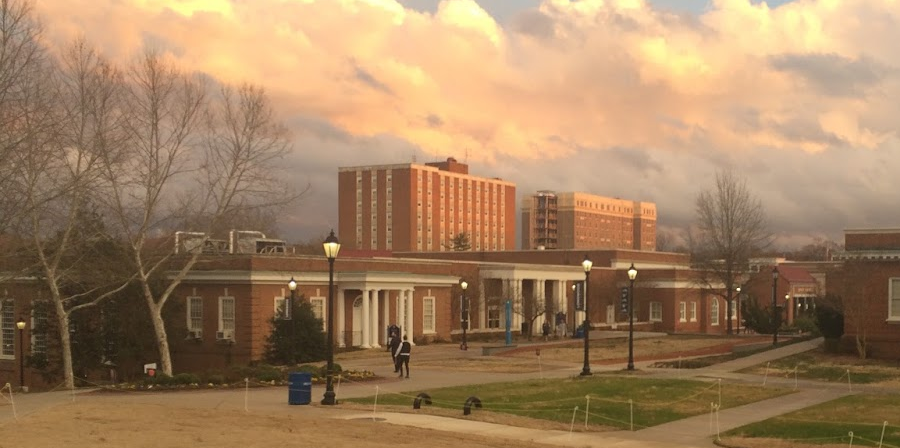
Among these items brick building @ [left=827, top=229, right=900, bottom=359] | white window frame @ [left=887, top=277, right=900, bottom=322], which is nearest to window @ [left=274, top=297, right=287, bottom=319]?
brick building @ [left=827, top=229, right=900, bottom=359]

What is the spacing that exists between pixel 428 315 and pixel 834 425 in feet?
126

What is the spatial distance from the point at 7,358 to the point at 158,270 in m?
13.0

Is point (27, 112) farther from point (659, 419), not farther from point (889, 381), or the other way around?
point (889, 381)

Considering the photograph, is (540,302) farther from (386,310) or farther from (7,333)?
(7,333)

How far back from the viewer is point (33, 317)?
49.6 m

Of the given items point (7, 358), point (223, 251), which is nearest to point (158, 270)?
point (223, 251)

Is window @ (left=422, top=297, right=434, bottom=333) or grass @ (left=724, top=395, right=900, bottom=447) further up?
window @ (left=422, top=297, right=434, bottom=333)

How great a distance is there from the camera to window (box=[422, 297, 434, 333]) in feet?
201

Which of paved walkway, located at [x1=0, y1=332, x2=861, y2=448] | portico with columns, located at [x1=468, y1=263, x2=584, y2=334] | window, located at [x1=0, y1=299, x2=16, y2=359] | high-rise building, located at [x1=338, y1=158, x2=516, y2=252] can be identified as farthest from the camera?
high-rise building, located at [x1=338, y1=158, x2=516, y2=252]

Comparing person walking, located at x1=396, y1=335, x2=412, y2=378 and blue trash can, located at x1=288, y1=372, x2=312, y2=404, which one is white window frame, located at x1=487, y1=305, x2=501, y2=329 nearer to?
person walking, located at x1=396, y1=335, x2=412, y2=378

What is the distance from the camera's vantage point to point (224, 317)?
168 ft

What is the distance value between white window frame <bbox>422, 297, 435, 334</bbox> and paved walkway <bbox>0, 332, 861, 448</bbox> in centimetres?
1545

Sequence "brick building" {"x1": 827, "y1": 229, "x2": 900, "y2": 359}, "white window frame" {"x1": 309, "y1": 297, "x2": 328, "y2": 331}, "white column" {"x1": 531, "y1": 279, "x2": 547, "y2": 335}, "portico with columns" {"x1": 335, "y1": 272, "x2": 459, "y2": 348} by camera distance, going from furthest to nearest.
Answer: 1. "white column" {"x1": 531, "y1": 279, "x2": 547, "y2": 335}
2. "portico with columns" {"x1": 335, "y1": 272, "x2": 459, "y2": 348}
3. "white window frame" {"x1": 309, "y1": 297, "x2": 328, "y2": 331}
4. "brick building" {"x1": 827, "y1": 229, "x2": 900, "y2": 359}

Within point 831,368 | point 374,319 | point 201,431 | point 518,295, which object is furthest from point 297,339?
point 201,431
